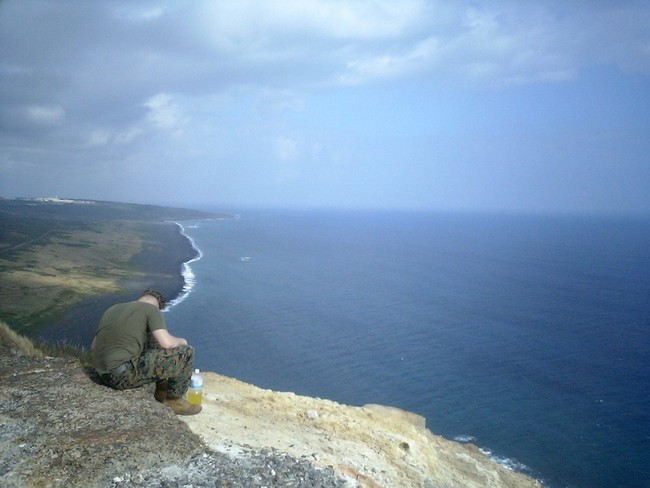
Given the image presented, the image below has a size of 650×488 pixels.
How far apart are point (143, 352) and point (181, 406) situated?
151 cm

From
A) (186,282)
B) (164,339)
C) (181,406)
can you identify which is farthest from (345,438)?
(186,282)

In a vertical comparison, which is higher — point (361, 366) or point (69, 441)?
point (69, 441)

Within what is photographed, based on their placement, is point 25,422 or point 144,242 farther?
point 144,242

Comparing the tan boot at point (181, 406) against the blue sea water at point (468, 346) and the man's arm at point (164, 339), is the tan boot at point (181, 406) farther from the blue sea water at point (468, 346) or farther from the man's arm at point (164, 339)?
the blue sea water at point (468, 346)

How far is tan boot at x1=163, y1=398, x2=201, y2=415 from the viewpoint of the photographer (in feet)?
31.0

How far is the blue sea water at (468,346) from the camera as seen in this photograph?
30.6 m

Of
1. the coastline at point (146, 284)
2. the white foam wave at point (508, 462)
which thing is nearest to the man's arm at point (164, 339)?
the white foam wave at point (508, 462)

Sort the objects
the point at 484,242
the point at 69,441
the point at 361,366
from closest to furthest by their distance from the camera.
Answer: the point at 69,441 → the point at 361,366 → the point at 484,242

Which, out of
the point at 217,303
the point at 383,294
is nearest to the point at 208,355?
the point at 217,303

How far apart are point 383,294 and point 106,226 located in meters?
69.3

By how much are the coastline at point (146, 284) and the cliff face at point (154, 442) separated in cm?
2437

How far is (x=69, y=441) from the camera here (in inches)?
301

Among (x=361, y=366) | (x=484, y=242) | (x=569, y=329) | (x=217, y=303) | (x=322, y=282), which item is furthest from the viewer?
(x=484, y=242)

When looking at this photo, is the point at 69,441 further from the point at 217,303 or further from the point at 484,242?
the point at 484,242
